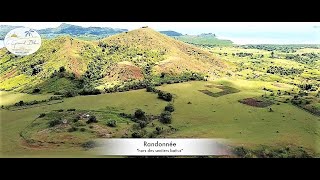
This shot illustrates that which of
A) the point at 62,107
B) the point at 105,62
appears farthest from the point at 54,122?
the point at 105,62

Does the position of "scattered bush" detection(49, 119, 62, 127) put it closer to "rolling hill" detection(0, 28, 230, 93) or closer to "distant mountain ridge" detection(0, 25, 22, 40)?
"rolling hill" detection(0, 28, 230, 93)

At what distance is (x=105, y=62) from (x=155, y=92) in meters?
1.26

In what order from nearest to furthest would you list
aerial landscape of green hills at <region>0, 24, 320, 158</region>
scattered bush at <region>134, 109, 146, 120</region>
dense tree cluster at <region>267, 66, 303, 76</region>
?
aerial landscape of green hills at <region>0, 24, 320, 158</region>, scattered bush at <region>134, 109, 146, 120</region>, dense tree cluster at <region>267, 66, 303, 76</region>

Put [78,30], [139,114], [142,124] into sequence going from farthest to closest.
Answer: [78,30] → [139,114] → [142,124]

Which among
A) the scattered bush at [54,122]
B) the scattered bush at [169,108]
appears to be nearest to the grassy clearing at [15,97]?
the scattered bush at [54,122]

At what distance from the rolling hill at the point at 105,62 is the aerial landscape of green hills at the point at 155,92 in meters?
0.02

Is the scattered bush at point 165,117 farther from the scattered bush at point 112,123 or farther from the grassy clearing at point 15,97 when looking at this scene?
the grassy clearing at point 15,97

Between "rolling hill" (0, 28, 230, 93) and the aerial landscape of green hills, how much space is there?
22 millimetres

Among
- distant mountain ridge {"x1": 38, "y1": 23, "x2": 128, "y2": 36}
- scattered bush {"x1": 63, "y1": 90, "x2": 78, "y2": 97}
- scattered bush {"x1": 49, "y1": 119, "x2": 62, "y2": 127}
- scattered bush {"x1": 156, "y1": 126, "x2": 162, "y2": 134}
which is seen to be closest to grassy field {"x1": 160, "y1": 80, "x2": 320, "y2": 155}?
scattered bush {"x1": 156, "y1": 126, "x2": 162, "y2": 134}

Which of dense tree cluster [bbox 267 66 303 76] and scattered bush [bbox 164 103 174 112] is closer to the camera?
scattered bush [bbox 164 103 174 112]

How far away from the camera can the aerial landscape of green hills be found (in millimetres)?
9781

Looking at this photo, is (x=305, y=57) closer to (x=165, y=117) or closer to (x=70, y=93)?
(x=165, y=117)

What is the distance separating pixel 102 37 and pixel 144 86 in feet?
4.55

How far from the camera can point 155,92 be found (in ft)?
33.6
